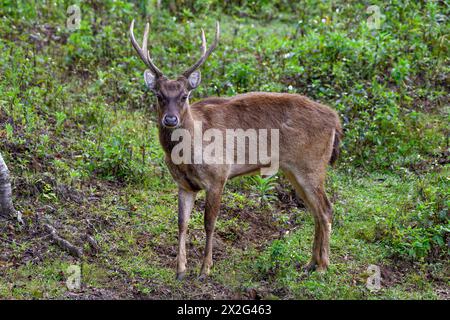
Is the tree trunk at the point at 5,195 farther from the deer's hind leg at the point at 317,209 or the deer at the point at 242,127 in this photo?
the deer's hind leg at the point at 317,209

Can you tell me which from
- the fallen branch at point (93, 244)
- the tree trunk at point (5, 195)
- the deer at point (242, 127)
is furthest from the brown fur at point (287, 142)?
the tree trunk at point (5, 195)

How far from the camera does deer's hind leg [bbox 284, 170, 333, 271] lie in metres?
8.27

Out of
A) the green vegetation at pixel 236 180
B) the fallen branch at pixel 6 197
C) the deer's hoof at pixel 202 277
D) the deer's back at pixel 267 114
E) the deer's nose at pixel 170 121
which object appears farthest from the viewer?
the deer's back at pixel 267 114

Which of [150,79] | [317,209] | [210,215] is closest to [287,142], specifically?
[317,209]

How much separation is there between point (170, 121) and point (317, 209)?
181 cm

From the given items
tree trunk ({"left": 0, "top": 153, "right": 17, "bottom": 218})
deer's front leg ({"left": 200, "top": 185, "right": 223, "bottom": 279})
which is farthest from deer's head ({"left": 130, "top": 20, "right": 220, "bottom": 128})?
tree trunk ({"left": 0, "top": 153, "right": 17, "bottom": 218})

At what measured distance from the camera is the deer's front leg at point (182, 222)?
7.91 metres

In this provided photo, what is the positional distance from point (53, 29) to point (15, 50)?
1.37 metres

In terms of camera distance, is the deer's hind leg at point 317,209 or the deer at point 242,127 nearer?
the deer at point 242,127

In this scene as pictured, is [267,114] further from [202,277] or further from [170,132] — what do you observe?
[202,277]

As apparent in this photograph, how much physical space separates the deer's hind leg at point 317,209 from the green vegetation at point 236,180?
23cm

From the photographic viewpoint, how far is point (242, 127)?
8430mm
